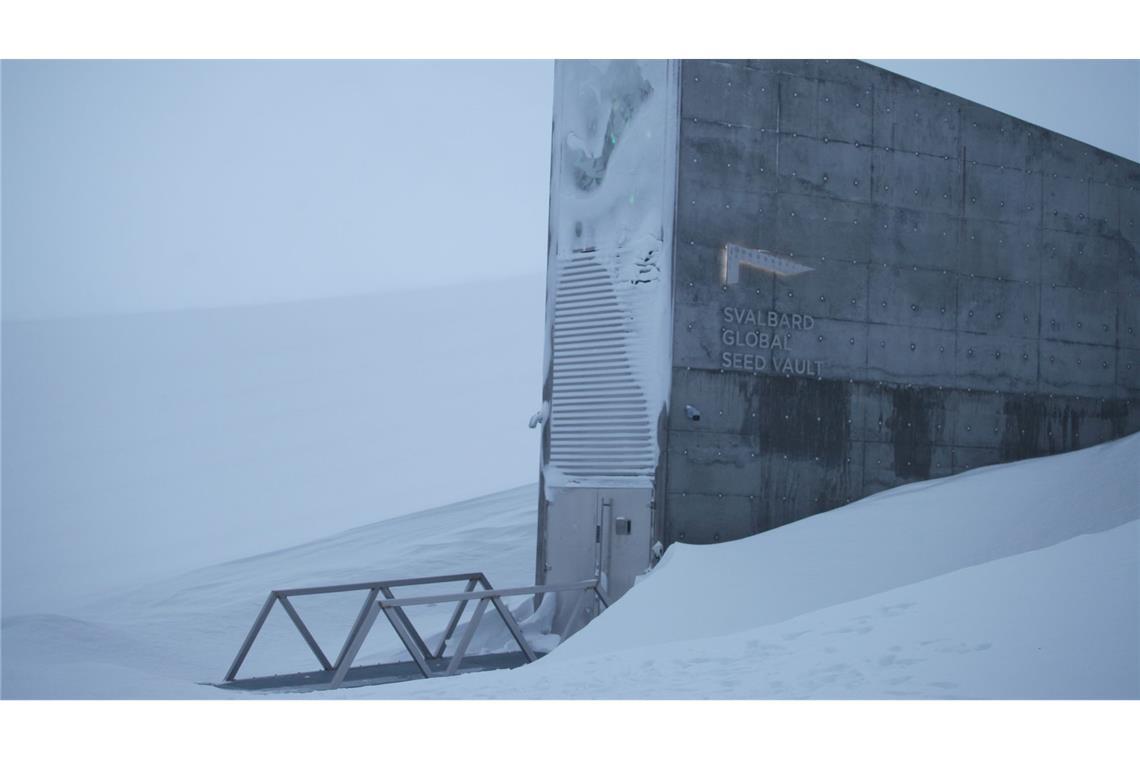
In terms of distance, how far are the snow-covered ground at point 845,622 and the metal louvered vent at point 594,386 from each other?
108 centimetres

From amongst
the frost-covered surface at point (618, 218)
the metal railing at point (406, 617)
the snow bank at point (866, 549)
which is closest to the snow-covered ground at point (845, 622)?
the snow bank at point (866, 549)

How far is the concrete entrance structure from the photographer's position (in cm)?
986

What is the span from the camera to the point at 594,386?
33.4 ft

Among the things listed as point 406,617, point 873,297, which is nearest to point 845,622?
point 406,617

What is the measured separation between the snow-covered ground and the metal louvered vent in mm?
1085

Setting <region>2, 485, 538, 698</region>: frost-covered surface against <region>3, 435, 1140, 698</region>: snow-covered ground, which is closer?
<region>3, 435, 1140, 698</region>: snow-covered ground

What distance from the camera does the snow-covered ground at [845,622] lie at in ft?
19.0

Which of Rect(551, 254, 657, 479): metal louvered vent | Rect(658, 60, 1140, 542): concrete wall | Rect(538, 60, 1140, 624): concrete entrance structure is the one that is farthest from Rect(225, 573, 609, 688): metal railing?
Rect(658, 60, 1140, 542): concrete wall

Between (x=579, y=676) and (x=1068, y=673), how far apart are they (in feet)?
9.12

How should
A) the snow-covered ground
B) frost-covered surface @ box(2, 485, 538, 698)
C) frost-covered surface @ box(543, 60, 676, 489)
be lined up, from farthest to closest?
frost-covered surface @ box(543, 60, 676, 489), frost-covered surface @ box(2, 485, 538, 698), the snow-covered ground

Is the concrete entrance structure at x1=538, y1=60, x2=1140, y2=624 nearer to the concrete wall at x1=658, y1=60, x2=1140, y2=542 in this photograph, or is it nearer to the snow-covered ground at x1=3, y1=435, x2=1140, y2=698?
the concrete wall at x1=658, y1=60, x2=1140, y2=542

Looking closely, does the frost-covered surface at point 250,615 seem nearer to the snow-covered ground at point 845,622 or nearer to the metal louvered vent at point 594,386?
the snow-covered ground at point 845,622

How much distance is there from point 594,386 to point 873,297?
2639mm

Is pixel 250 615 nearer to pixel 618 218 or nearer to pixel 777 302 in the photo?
pixel 618 218
